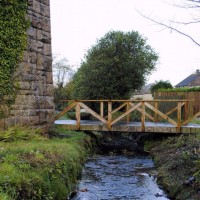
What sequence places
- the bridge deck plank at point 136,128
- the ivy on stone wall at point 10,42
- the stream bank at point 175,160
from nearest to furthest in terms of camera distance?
1. the stream bank at point 175,160
2. the ivy on stone wall at point 10,42
3. the bridge deck plank at point 136,128

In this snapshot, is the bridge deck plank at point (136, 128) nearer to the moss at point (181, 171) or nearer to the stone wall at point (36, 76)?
the moss at point (181, 171)

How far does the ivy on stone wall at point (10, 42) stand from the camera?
8.12 m

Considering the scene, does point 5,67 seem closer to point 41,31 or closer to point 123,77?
point 41,31

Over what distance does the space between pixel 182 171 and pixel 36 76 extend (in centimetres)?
501

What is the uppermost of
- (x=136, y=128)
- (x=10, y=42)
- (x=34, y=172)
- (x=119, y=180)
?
(x=10, y=42)

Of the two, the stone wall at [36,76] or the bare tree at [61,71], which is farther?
the bare tree at [61,71]

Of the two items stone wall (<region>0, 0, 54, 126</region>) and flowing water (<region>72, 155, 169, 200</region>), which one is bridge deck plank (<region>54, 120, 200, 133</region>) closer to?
flowing water (<region>72, 155, 169, 200</region>)

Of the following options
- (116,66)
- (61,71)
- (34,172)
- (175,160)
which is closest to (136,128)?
(175,160)

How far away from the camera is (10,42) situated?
8336mm

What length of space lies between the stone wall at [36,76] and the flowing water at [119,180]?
7.33 feet

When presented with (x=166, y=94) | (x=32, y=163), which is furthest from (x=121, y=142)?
(x=32, y=163)

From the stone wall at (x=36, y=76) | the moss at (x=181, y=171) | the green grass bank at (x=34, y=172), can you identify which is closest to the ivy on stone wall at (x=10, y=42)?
the stone wall at (x=36, y=76)

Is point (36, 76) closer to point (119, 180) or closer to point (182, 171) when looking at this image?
point (119, 180)

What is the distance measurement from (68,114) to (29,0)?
10.7m
